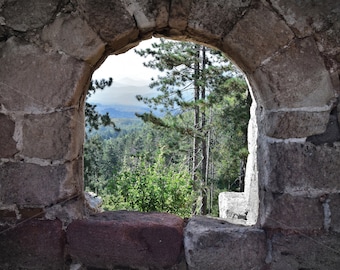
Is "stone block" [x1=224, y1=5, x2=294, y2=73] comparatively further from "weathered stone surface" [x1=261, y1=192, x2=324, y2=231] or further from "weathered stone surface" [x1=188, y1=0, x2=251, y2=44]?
"weathered stone surface" [x1=261, y1=192, x2=324, y2=231]

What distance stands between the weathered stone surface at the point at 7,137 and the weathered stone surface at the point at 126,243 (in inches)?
20.6

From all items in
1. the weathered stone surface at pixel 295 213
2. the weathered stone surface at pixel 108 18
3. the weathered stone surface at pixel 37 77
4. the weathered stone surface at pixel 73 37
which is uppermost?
Answer: the weathered stone surface at pixel 108 18

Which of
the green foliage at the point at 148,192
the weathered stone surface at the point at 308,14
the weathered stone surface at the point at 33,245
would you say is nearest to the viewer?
the weathered stone surface at the point at 308,14

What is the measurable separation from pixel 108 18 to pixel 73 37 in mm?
208

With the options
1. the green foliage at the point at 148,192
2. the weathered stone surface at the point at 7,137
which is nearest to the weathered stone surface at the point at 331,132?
the weathered stone surface at the point at 7,137

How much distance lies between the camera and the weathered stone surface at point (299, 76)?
5.61ft

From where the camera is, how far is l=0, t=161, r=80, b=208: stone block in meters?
1.87

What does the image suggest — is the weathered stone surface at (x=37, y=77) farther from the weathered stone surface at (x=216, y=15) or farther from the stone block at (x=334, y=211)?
the stone block at (x=334, y=211)

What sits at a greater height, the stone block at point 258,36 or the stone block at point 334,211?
the stone block at point 258,36

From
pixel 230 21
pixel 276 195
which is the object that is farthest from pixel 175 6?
pixel 276 195

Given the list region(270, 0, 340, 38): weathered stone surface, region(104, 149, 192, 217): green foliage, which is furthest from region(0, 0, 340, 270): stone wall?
region(104, 149, 192, 217): green foliage

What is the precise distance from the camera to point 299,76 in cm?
172

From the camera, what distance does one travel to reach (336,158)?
68.3 inches

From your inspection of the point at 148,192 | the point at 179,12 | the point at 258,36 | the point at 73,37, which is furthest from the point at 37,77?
the point at 148,192
